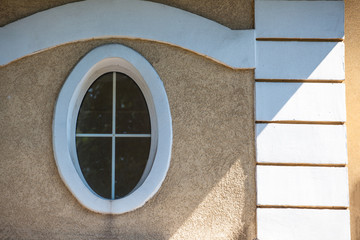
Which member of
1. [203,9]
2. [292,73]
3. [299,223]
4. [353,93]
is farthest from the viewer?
[353,93]

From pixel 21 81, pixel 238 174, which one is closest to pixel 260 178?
pixel 238 174

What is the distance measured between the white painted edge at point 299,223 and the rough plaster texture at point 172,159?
127mm

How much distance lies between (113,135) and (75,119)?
412mm

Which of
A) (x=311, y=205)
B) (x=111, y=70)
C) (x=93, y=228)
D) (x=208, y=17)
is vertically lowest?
(x=93, y=228)

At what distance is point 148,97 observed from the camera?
4379 millimetres

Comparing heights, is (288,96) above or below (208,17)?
below

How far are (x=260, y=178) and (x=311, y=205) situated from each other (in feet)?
1.79

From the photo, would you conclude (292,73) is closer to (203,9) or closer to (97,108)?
(203,9)

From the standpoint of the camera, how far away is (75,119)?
4.36 metres

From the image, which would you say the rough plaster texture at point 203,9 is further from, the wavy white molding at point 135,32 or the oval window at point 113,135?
the oval window at point 113,135

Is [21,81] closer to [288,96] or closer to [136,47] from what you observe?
[136,47]

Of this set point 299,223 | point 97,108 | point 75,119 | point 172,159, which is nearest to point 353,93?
point 299,223

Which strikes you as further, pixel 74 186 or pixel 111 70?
pixel 111 70

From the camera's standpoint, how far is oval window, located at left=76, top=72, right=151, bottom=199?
434 centimetres
